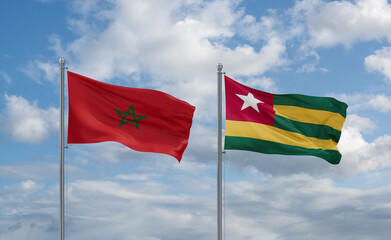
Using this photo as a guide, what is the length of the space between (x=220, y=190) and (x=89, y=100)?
6137 mm

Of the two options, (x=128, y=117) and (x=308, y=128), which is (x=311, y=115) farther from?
(x=128, y=117)

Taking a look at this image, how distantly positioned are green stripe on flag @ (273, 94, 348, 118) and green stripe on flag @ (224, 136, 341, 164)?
197cm

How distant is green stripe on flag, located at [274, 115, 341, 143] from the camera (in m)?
23.8

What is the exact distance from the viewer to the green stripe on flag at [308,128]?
936 inches

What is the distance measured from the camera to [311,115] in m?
24.9

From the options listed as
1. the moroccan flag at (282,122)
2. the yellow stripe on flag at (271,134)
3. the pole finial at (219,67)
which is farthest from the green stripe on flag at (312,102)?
the pole finial at (219,67)

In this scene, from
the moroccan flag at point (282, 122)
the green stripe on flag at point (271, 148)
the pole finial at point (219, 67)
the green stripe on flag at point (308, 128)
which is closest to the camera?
the green stripe on flag at point (271, 148)

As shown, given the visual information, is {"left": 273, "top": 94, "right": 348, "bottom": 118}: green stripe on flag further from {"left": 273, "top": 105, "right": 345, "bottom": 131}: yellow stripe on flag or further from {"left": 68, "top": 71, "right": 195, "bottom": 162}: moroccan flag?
{"left": 68, "top": 71, "right": 195, "bottom": 162}: moroccan flag

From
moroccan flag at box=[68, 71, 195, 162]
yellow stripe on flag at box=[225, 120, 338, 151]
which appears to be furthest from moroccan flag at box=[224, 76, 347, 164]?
moroccan flag at box=[68, 71, 195, 162]

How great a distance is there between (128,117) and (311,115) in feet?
27.3

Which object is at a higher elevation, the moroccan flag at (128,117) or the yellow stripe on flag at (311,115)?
the yellow stripe on flag at (311,115)

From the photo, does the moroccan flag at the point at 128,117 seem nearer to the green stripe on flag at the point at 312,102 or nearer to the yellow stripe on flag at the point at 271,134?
the yellow stripe on flag at the point at 271,134

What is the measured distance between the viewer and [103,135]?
69.8 feet

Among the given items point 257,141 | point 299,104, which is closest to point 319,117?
point 299,104
